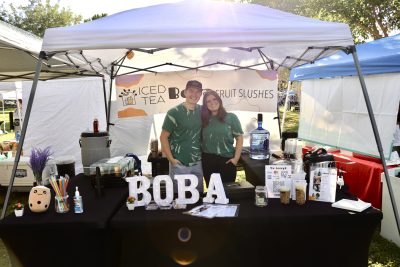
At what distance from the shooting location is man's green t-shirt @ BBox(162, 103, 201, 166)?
2777mm

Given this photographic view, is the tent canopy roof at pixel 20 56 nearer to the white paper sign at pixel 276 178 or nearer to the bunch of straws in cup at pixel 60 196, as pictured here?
the bunch of straws in cup at pixel 60 196

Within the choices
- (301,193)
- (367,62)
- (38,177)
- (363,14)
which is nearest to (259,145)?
(367,62)

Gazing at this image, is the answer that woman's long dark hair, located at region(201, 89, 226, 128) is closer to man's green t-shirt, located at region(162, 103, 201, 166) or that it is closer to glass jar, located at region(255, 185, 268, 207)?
man's green t-shirt, located at region(162, 103, 201, 166)

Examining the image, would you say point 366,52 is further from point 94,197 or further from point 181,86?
point 94,197

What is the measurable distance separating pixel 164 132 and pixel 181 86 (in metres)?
2.13

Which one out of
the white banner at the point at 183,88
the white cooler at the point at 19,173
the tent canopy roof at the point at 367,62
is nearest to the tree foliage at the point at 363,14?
the tent canopy roof at the point at 367,62

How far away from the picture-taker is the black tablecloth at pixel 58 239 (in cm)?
183

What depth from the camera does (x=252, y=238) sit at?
6.39 ft

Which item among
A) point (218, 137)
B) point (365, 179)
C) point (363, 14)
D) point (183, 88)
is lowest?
point (365, 179)

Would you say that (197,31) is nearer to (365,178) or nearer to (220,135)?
(220,135)

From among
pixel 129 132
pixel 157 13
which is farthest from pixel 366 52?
pixel 129 132

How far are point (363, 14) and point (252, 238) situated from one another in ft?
32.7

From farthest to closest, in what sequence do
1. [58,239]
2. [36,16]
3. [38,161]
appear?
[36,16] < [38,161] < [58,239]

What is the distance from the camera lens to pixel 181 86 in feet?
15.8
